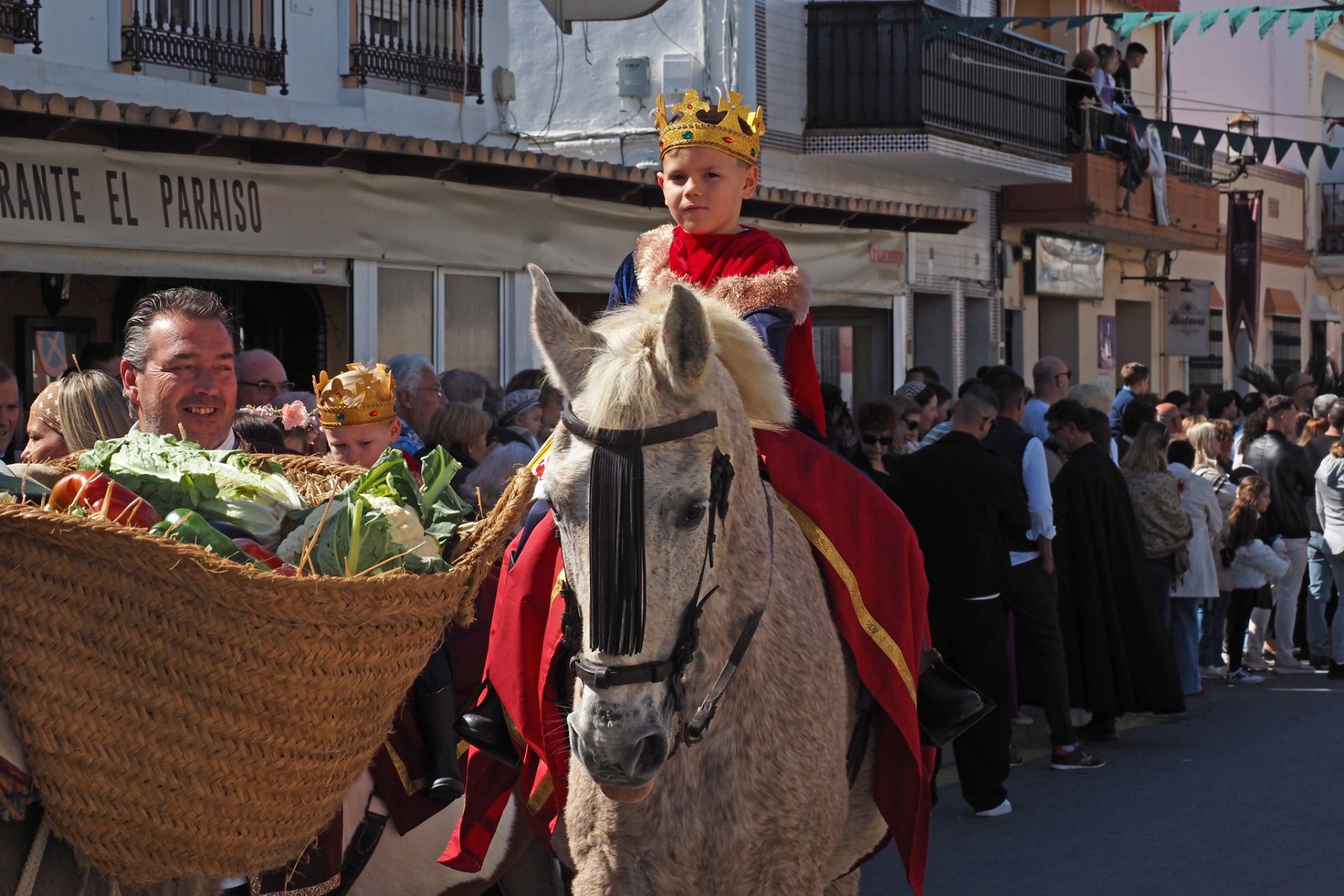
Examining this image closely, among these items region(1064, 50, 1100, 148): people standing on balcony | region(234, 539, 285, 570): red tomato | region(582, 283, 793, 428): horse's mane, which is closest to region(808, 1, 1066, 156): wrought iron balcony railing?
region(1064, 50, 1100, 148): people standing on balcony

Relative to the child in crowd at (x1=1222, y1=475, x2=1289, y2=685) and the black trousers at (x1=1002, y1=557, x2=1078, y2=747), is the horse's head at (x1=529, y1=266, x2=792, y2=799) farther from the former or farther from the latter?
the child in crowd at (x1=1222, y1=475, x2=1289, y2=685)

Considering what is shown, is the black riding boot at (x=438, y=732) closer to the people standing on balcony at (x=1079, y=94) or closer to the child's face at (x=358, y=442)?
the child's face at (x=358, y=442)

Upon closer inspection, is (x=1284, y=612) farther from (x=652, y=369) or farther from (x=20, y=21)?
(x=652, y=369)

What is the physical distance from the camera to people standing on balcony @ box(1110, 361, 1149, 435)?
15.2 m

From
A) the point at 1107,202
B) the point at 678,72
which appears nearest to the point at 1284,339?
the point at 1107,202

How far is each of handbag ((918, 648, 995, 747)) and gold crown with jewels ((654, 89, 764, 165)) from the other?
5.00ft

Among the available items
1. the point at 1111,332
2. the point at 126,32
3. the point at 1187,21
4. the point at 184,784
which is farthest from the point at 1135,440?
the point at 1111,332

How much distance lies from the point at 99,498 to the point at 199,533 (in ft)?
0.66

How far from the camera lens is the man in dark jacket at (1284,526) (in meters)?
13.9

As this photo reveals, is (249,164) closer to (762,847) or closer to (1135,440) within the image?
(1135,440)

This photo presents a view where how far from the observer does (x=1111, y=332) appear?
26.5 metres

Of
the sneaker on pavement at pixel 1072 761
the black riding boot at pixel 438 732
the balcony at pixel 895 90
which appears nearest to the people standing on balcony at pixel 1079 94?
the balcony at pixel 895 90

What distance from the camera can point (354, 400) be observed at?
5848mm

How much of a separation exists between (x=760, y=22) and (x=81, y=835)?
53.3 ft
